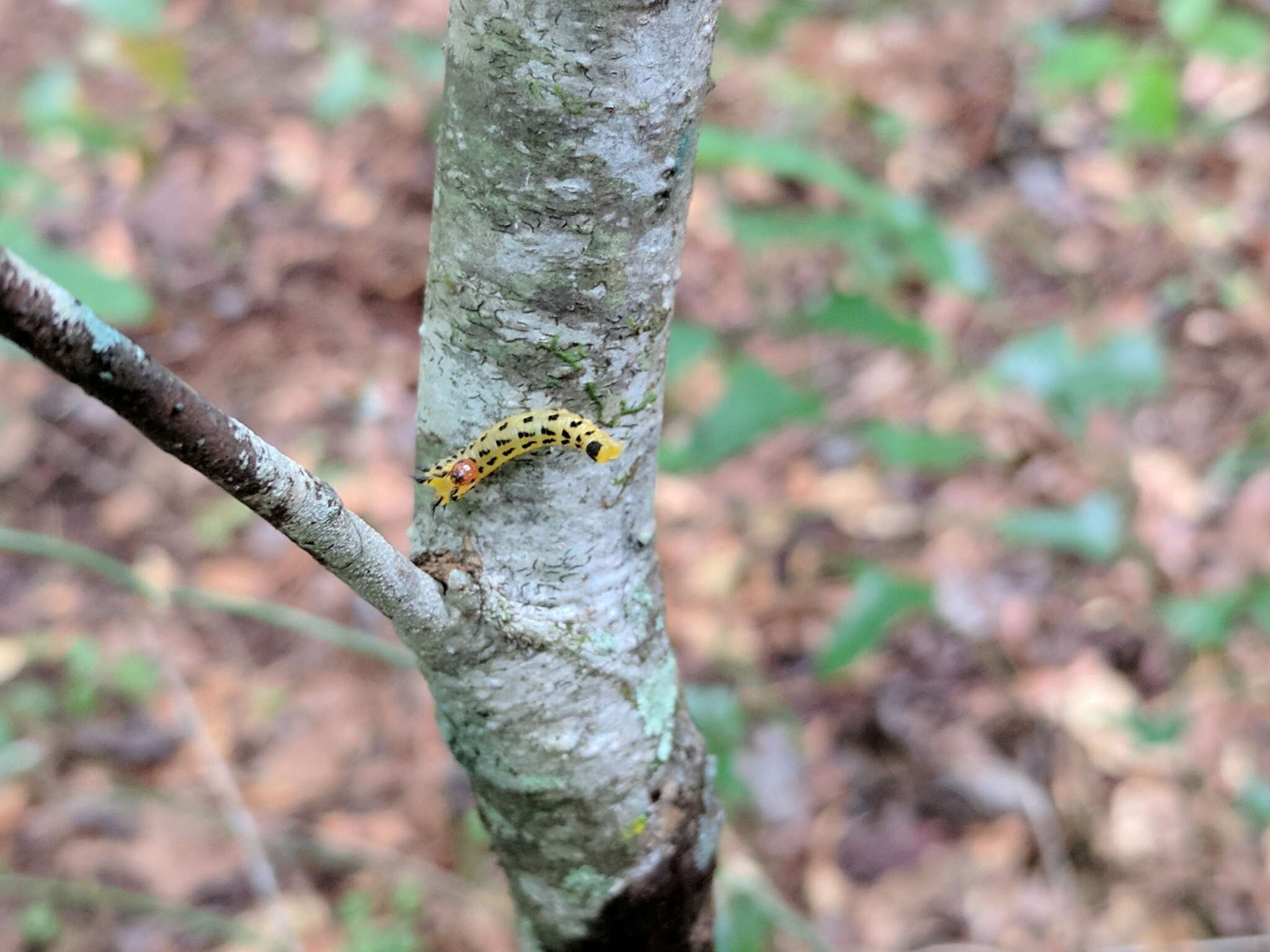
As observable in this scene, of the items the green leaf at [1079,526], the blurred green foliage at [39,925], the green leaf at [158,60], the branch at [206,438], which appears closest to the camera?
the branch at [206,438]

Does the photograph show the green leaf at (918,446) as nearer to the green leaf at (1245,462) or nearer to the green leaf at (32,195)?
the green leaf at (1245,462)

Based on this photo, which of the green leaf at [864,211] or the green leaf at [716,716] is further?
the green leaf at [716,716]

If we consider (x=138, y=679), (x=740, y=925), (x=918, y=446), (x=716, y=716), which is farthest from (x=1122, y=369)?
(x=138, y=679)

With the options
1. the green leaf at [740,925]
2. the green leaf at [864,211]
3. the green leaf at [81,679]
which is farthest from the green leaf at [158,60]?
the green leaf at [740,925]

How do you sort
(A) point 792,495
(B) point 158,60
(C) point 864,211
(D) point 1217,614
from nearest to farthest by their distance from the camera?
(D) point 1217,614 < (C) point 864,211 < (A) point 792,495 < (B) point 158,60

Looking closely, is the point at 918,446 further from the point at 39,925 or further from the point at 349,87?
the point at 349,87

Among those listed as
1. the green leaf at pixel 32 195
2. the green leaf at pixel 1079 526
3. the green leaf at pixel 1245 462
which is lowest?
the green leaf at pixel 1079 526
